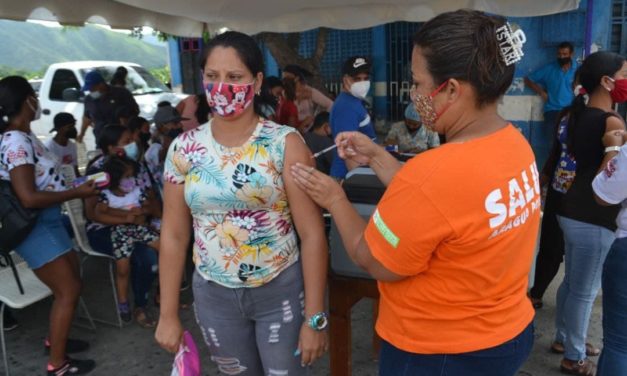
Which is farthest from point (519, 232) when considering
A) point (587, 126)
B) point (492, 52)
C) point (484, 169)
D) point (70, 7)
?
point (70, 7)

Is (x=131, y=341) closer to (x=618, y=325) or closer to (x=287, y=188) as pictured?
(x=287, y=188)

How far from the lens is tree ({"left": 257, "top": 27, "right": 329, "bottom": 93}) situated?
23.8 ft

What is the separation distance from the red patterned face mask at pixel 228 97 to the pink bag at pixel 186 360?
2.76 ft

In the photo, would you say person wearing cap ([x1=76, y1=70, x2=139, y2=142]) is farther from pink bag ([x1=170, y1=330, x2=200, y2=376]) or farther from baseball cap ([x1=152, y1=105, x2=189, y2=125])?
pink bag ([x1=170, y1=330, x2=200, y2=376])

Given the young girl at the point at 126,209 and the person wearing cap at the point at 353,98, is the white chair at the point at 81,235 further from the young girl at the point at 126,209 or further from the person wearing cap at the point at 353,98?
the person wearing cap at the point at 353,98

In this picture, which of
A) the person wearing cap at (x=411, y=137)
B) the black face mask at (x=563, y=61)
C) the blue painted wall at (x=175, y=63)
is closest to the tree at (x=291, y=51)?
the person wearing cap at (x=411, y=137)

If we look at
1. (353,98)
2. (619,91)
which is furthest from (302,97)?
(619,91)

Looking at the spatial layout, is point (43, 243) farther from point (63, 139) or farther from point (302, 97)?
point (302, 97)

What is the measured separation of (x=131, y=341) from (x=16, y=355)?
71 centimetres

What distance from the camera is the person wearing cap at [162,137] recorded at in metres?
4.52

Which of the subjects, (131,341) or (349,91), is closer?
Answer: (131,341)

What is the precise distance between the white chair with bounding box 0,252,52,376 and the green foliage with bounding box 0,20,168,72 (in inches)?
724

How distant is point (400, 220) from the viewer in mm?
1169

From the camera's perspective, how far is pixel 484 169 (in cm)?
114
